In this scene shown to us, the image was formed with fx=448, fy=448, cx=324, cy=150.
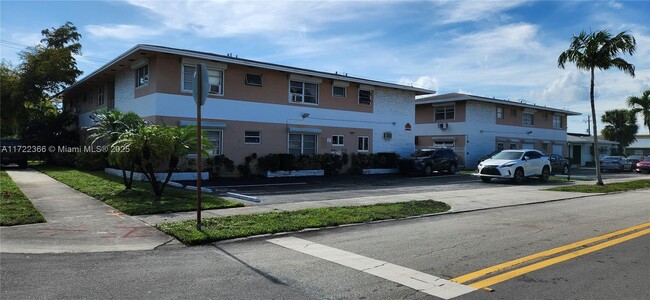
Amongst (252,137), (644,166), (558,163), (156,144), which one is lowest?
(644,166)

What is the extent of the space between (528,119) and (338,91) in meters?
22.3

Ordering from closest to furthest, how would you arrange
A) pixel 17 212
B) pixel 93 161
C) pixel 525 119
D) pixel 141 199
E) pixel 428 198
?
pixel 17 212, pixel 141 199, pixel 428 198, pixel 93 161, pixel 525 119

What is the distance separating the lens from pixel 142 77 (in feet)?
68.2

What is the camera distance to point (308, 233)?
8.16 meters

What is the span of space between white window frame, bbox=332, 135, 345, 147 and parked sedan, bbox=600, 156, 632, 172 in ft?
78.9

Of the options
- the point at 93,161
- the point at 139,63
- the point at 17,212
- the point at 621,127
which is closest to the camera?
the point at 17,212

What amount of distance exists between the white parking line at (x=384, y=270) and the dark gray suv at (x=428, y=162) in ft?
60.6

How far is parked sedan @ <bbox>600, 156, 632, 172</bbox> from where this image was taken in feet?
118

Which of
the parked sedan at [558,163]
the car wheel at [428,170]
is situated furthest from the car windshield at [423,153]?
the parked sedan at [558,163]

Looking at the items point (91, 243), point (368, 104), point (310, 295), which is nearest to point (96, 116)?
point (91, 243)

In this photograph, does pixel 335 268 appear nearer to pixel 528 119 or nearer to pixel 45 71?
pixel 45 71

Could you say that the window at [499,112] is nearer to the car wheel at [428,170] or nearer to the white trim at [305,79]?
the car wheel at [428,170]

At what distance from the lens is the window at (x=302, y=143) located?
928 inches

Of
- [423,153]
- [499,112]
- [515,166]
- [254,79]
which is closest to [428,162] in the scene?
[423,153]
